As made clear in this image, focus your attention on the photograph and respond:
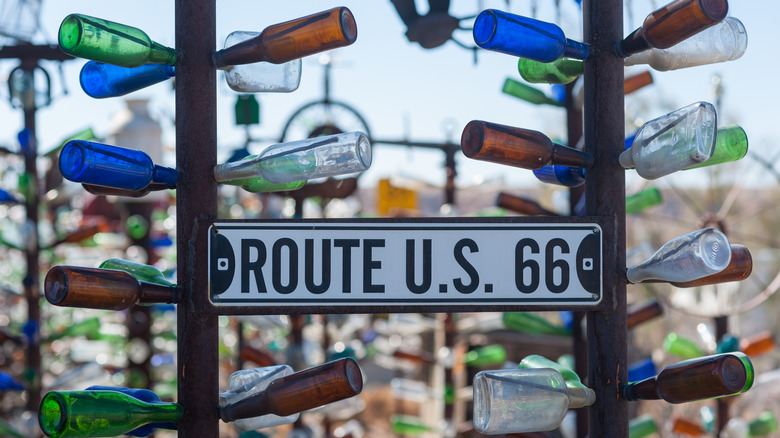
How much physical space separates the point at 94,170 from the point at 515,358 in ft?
29.3

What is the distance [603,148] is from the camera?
6.16 ft

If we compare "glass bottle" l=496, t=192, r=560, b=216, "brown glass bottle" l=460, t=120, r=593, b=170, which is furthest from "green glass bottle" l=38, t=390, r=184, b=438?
"glass bottle" l=496, t=192, r=560, b=216

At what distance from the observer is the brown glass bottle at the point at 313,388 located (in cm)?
165

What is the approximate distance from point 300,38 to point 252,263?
0.51 meters

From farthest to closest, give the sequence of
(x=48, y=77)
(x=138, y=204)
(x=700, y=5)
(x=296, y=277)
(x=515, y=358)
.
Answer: (x=515, y=358), (x=138, y=204), (x=48, y=77), (x=296, y=277), (x=700, y=5)

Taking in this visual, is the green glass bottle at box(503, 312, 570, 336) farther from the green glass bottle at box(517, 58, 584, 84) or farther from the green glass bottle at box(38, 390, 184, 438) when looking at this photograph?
the green glass bottle at box(38, 390, 184, 438)

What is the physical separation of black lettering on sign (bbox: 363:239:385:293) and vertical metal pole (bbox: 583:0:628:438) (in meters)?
0.50

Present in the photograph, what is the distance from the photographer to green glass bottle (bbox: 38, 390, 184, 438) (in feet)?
5.21

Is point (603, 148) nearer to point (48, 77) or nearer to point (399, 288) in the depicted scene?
point (399, 288)

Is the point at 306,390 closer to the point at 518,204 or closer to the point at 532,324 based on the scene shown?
the point at 518,204

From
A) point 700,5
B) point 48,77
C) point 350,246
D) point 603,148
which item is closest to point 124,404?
point 350,246

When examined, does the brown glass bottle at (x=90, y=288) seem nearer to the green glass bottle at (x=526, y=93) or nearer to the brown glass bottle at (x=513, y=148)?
the brown glass bottle at (x=513, y=148)

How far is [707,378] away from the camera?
164 centimetres

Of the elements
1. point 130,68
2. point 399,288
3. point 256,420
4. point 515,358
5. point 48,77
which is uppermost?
point 48,77
